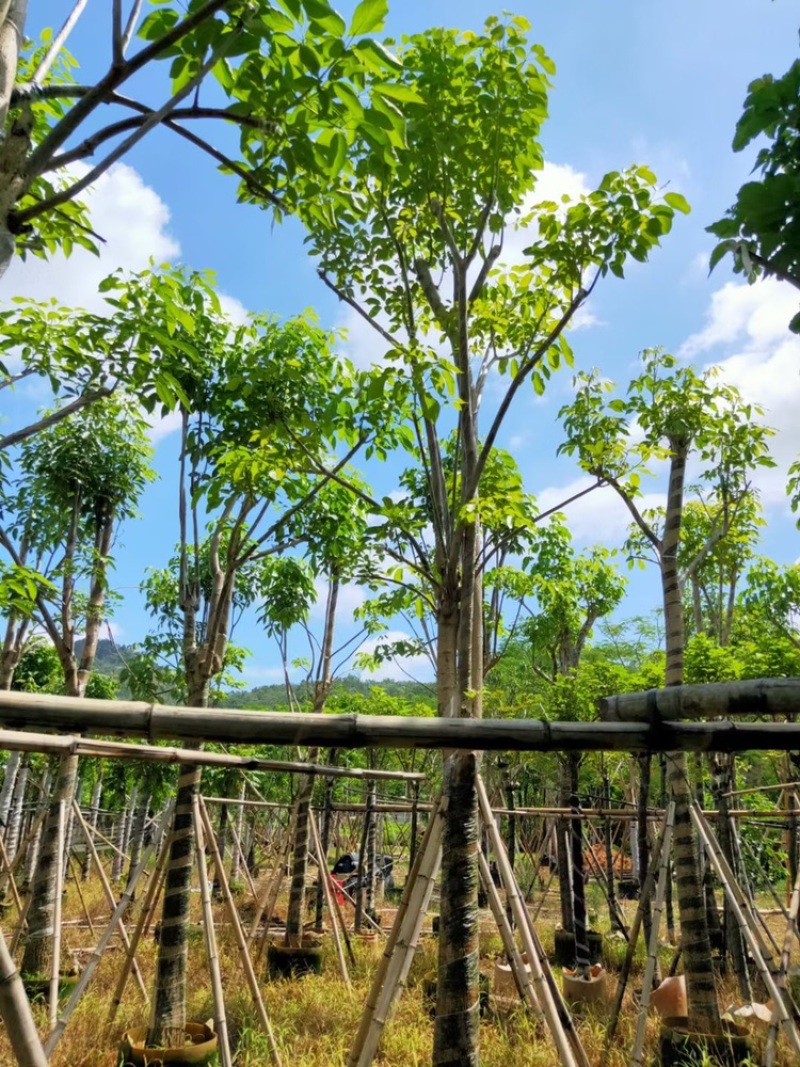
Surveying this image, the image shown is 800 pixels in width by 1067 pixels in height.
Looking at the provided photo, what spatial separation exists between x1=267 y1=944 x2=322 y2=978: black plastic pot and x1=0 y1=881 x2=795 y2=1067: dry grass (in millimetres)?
179

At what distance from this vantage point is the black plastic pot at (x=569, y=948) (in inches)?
358

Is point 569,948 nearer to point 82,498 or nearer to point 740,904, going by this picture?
point 740,904

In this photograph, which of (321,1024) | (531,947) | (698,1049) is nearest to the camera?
(531,947)

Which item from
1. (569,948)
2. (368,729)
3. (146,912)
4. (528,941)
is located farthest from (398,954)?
(569,948)

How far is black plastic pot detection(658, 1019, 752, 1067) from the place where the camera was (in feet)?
16.1

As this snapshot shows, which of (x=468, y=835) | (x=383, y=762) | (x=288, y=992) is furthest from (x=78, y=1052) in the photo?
(x=383, y=762)

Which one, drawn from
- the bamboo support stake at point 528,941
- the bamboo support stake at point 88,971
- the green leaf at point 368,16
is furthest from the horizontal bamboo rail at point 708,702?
the bamboo support stake at point 88,971

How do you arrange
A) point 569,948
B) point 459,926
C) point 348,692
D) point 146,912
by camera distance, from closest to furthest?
point 459,926, point 146,912, point 569,948, point 348,692

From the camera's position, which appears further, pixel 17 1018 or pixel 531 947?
pixel 531 947

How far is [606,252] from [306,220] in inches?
85.9

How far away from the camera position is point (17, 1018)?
1.44m

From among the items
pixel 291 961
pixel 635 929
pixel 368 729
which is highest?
pixel 368 729

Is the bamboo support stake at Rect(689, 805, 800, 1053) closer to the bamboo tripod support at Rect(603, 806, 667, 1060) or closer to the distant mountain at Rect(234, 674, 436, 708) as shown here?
the bamboo tripod support at Rect(603, 806, 667, 1060)

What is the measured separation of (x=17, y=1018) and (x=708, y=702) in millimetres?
1780
